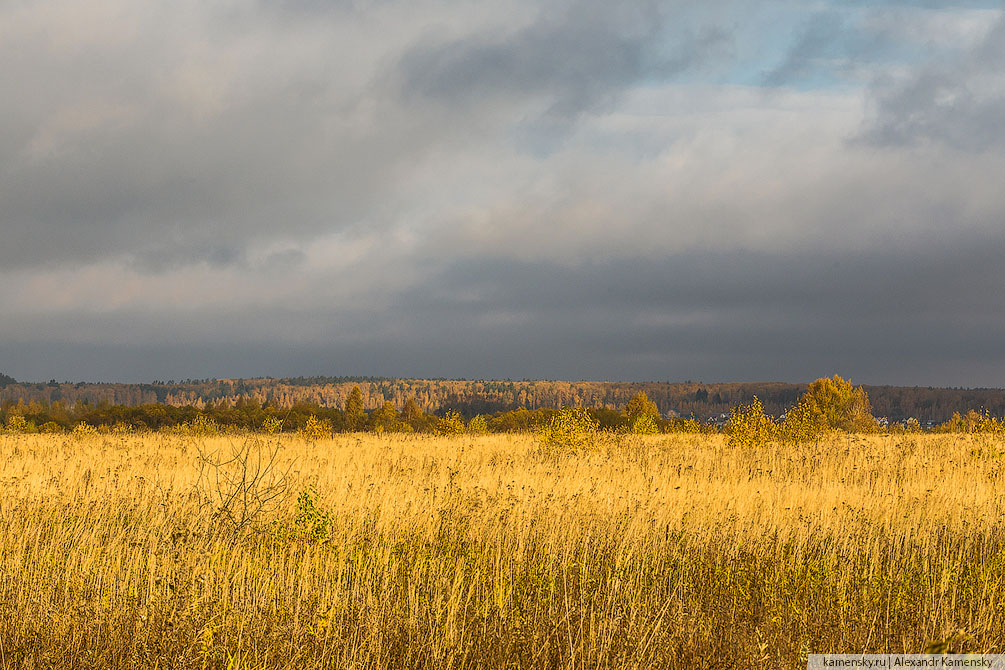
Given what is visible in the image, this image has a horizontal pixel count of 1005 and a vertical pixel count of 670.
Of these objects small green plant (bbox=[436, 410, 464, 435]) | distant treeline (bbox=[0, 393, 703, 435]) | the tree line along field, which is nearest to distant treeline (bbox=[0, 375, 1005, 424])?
the tree line along field

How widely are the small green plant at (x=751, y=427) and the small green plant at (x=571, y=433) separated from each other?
452cm

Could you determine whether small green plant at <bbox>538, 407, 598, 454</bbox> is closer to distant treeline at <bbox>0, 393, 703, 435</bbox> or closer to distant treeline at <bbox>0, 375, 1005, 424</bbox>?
distant treeline at <bbox>0, 393, 703, 435</bbox>

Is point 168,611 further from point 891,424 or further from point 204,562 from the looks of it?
point 891,424

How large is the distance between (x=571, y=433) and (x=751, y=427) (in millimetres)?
5930

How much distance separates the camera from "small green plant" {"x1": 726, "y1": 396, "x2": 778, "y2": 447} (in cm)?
2222

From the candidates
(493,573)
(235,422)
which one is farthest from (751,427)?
(235,422)

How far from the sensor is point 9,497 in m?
9.41

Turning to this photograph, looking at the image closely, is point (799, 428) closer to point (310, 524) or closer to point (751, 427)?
point (751, 427)

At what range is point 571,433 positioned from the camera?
21.0 m

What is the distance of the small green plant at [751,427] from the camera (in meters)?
22.2

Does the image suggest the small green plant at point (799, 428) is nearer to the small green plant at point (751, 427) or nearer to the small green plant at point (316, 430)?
the small green plant at point (751, 427)

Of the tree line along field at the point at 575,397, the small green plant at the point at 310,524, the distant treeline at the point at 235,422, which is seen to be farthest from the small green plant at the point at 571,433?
the tree line along field at the point at 575,397

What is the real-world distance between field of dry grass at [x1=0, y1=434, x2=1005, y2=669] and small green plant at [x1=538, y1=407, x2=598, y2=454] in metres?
8.34

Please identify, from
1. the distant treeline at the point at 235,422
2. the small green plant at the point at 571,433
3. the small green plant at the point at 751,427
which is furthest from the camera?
the distant treeline at the point at 235,422
